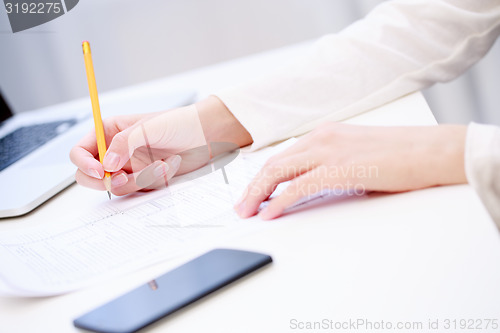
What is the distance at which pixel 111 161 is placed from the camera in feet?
2.04

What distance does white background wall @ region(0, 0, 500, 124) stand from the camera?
5.45 ft

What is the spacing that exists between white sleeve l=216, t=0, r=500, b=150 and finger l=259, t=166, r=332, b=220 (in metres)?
0.24

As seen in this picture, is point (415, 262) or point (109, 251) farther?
point (109, 251)

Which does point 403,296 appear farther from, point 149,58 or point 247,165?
point 149,58

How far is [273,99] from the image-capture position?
73 centimetres

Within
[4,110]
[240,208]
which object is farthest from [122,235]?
[4,110]

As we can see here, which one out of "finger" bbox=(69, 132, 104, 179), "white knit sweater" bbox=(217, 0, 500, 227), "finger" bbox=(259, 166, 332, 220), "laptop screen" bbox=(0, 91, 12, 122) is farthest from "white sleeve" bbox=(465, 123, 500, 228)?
"laptop screen" bbox=(0, 91, 12, 122)

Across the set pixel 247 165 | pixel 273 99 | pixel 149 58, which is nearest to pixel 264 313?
pixel 247 165

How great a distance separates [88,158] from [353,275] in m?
0.39

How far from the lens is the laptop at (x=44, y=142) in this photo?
2.26 ft

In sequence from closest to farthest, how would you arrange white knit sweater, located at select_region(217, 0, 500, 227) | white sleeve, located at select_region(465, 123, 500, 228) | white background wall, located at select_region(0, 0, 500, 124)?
white sleeve, located at select_region(465, 123, 500, 228), white knit sweater, located at select_region(217, 0, 500, 227), white background wall, located at select_region(0, 0, 500, 124)

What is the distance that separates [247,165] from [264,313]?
0.99 ft

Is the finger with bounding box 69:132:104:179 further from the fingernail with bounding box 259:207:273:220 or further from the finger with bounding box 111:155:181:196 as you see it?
the fingernail with bounding box 259:207:273:220

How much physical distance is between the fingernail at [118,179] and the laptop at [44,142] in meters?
0.11
